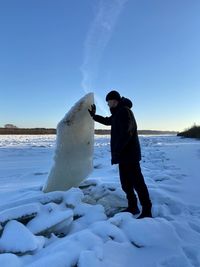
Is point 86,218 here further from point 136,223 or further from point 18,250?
point 18,250

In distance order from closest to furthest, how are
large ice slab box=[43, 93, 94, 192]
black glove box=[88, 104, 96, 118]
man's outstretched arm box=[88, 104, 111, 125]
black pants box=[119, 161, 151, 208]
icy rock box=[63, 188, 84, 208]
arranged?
1. icy rock box=[63, 188, 84, 208]
2. black pants box=[119, 161, 151, 208]
3. man's outstretched arm box=[88, 104, 111, 125]
4. black glove box=[88, 104, 96, 118]
5. large ice slab box=[43, 93, 94, 192]

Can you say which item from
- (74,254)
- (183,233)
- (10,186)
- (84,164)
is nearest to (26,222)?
(74,254)

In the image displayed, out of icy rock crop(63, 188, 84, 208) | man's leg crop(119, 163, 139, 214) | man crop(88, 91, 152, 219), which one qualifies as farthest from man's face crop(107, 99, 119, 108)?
icy rock crop(63, 188, 84, 208)

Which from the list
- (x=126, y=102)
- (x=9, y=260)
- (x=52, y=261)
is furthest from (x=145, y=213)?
(x=9, y=260)

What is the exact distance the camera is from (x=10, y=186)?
6.11 m

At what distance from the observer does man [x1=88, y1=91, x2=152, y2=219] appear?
4.28 meters

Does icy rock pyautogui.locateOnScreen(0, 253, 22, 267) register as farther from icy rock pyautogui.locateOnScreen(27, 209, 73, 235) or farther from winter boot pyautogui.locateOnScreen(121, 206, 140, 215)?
winter boot pyautogui.locateOnScreen(121, 206, 140, 215)

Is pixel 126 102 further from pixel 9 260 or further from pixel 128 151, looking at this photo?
pixel 9 260

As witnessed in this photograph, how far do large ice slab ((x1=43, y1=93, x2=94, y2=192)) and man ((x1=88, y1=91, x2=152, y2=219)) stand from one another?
87 centimetres

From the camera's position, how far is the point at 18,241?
2.96 m

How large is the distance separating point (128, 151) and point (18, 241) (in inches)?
73.3

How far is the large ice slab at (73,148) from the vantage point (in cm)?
527

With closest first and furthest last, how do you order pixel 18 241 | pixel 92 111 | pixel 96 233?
pixel 18 241, pixel 96 233, pixel 92 111

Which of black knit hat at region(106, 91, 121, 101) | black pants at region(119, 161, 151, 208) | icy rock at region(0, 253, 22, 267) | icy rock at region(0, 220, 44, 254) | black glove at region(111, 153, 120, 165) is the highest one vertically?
black knit hat at region(106, 91, 121, 101)
